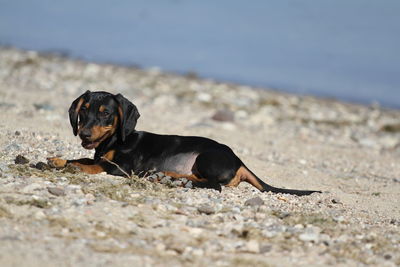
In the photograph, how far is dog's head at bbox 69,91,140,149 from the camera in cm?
674

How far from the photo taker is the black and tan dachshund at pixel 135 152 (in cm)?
679

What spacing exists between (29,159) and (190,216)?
8.19 feet

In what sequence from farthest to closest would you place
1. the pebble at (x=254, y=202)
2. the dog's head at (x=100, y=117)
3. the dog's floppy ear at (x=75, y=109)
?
1. the dog's floppy ear at (x=75, y=109)
2. the dog's head at (x=100, y=117)
3. the pebble at (x=254, y=202)

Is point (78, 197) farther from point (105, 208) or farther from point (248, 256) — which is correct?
point (248, 256)

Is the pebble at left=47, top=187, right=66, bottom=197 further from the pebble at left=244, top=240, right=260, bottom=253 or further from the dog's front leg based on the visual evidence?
the pebble at left=244, top=240, right=260, bottom=253

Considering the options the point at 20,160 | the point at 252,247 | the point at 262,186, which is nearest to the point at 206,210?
the point at 252,247

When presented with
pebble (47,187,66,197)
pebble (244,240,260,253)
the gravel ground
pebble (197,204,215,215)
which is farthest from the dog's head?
pebble (244,240,260,253)

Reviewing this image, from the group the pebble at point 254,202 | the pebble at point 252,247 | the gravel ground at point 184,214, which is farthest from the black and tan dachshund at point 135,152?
the pebble at point 252,247

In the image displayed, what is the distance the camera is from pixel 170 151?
717 cm

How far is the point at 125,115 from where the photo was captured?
7051mm

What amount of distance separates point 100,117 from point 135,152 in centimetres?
63

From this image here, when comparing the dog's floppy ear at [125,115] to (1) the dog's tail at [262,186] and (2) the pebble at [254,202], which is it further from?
(2) the pebble at [254,202]

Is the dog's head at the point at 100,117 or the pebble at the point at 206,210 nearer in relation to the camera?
the pebble at the point at 206,210

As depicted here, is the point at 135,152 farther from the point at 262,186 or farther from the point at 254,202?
the point at 254,202
